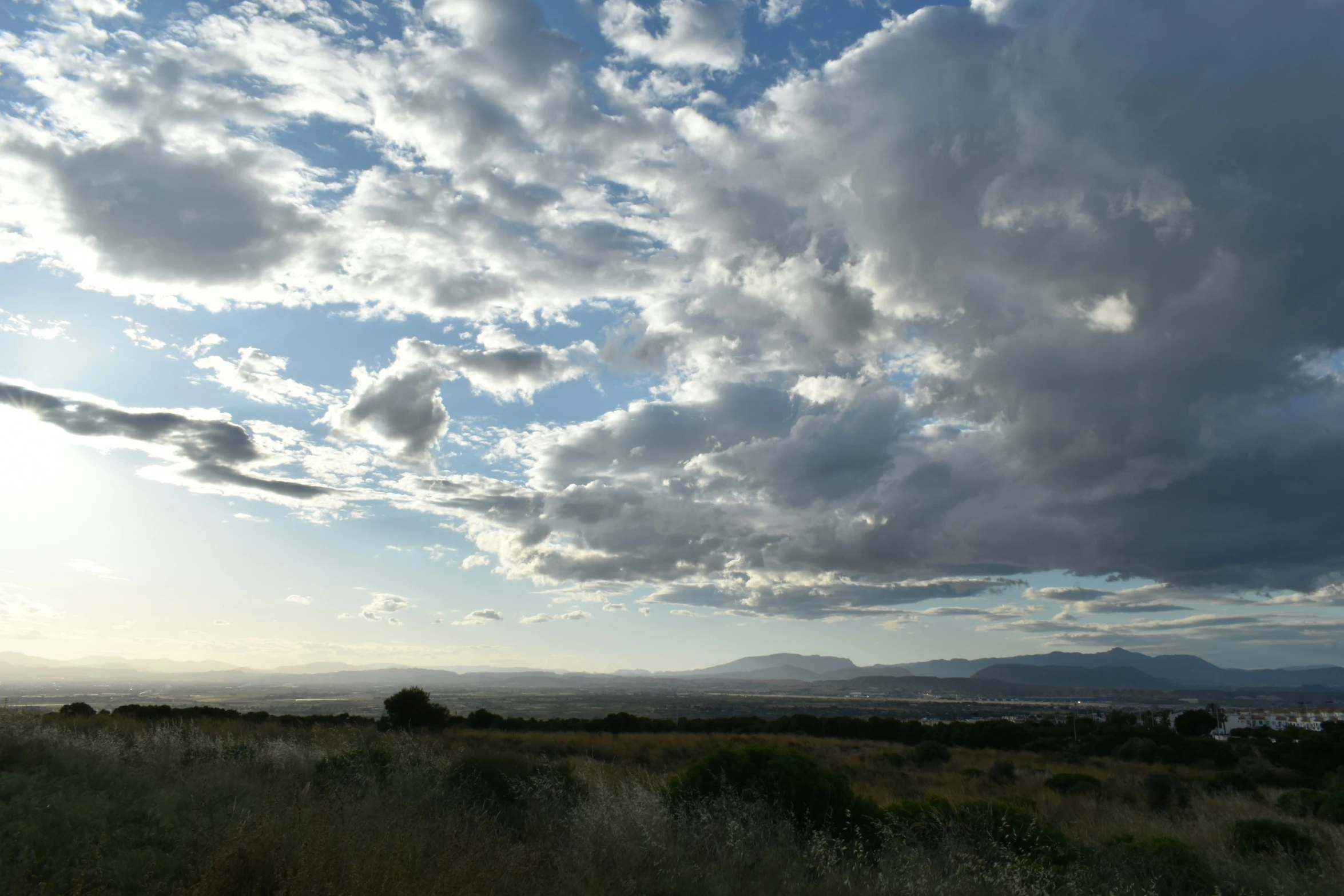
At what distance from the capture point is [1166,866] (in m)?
9.05

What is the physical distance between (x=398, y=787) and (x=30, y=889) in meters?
6.07

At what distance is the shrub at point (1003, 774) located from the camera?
22984 mm

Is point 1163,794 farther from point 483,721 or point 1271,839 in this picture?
point 483,721

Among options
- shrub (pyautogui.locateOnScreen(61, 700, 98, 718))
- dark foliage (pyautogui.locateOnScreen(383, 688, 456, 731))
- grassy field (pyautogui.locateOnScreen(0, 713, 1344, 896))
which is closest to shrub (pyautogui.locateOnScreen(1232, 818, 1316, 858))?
grassy field (pyautogui.locateOnScreen(0, 713, 1344, 896))

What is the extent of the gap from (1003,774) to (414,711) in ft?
83.4

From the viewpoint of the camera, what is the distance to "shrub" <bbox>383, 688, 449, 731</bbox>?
3394 cm

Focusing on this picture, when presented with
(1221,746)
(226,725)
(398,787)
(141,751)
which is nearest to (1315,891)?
(398,787)

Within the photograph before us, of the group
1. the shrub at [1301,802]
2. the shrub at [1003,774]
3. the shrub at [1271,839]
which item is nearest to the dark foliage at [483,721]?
the shrub at [1003,774]

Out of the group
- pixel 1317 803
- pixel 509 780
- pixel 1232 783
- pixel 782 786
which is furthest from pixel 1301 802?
pixel 509 780

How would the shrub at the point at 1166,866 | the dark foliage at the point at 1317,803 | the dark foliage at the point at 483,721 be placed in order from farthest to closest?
the dark foliage at the point at 483,721
the dark foliage at the point at 1317,803
the shrub at the point at 1166,866

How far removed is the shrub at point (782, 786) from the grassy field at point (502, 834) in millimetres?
126

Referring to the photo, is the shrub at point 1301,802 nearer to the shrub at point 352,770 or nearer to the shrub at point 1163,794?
the shrub at point 1163,794

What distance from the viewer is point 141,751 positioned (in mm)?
13406

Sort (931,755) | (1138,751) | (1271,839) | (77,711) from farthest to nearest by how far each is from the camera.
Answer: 1. (1138,751)
2. (931,755)
3. (77,711)
4. (1271,839)
